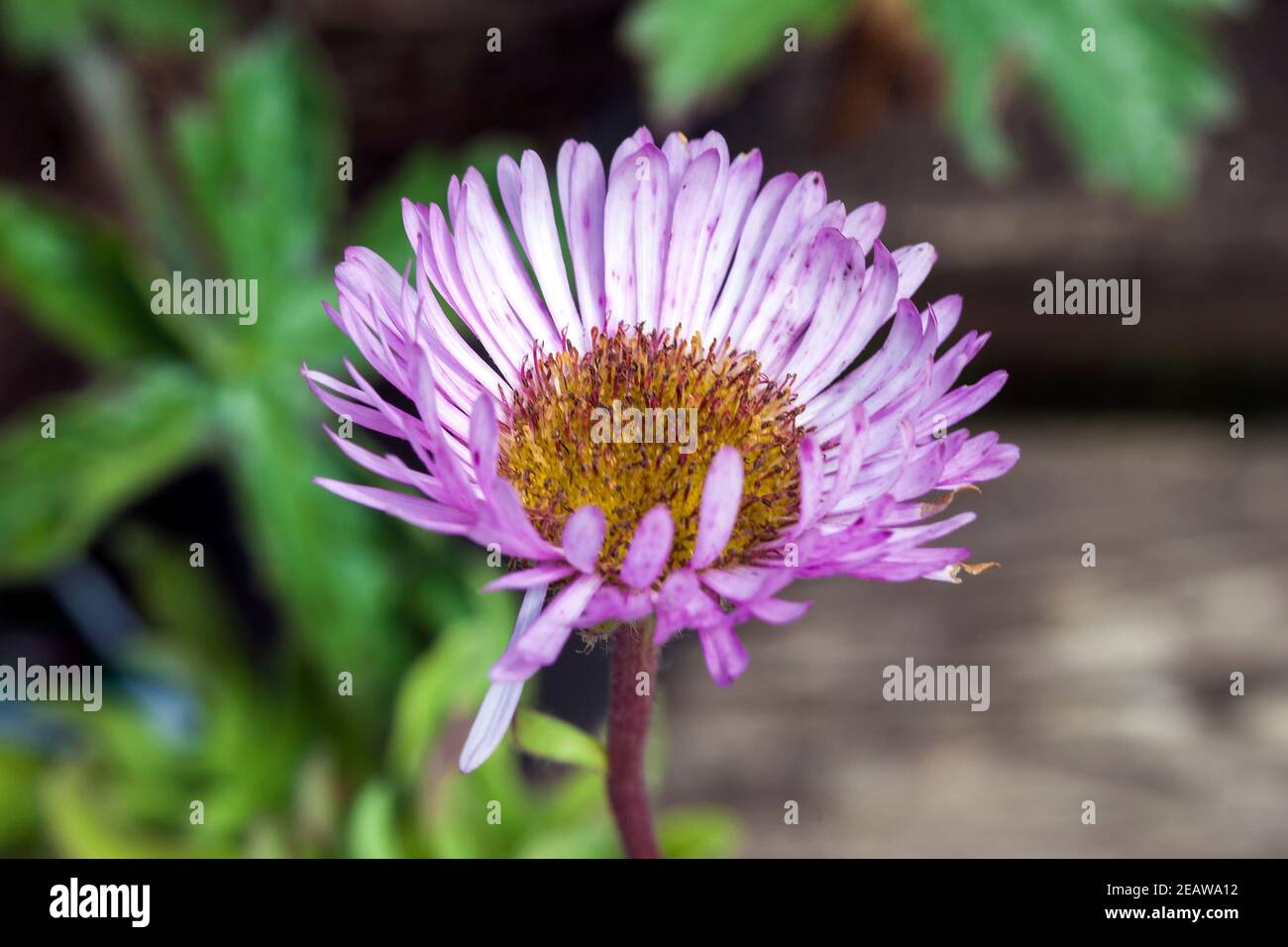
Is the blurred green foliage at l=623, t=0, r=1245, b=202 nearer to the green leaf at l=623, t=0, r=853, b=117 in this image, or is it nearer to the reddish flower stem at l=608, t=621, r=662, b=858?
the green leaf at l=623, t=0, r=853, b=117

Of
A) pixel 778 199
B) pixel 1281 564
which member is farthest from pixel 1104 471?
pixel 778 199

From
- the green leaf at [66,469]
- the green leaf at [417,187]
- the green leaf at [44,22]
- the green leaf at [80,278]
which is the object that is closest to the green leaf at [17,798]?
the green leaf at [66,469]

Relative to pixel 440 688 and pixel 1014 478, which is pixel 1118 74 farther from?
pixel 440 688

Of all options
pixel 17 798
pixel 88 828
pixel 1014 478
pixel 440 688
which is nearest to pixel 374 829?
pixel 440 688

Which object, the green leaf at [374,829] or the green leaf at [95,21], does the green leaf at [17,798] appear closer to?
the green leaf at [374,829]

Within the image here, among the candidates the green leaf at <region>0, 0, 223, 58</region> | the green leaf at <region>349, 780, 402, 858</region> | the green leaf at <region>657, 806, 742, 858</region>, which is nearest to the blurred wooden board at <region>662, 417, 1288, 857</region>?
the green leaf at <region>657, 806, 742, 858</region>
